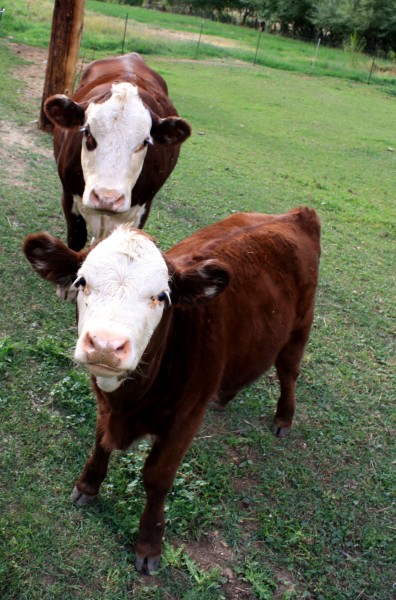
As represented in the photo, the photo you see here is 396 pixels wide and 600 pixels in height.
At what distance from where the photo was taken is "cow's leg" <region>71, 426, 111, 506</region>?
3.15 meters

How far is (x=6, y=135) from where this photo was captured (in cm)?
862

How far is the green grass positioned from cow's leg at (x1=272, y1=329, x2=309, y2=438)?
10.5 meters

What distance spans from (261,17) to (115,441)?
169ft

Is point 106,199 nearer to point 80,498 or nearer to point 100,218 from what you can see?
point 100,218

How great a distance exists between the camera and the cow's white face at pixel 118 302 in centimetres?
217

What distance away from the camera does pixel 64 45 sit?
865 centimetres

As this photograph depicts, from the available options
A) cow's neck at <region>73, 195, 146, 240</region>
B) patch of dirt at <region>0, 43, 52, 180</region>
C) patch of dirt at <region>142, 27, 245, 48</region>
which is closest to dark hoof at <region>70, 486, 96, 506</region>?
cow's neck at <region>73, 195, 146, 240</region>

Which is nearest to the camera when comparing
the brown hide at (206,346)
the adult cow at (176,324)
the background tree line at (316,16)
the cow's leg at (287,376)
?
the adult cow at (176,324)

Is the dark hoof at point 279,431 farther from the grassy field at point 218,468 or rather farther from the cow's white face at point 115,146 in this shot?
the cow's white face at point 115,146

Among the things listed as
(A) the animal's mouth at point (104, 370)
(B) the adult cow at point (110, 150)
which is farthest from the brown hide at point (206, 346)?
(B) the adult cow at point (110, 150)

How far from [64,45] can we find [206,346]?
7.02 meters

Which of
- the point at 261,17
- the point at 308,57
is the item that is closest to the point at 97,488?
the point at 308,57

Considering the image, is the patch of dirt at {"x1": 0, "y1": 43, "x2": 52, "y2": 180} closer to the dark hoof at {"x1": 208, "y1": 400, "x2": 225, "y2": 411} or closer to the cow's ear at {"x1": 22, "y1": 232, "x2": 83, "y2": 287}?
the dark hoof at {"x1": 208, "y1": 400, "x2": 225, "y2": 411}

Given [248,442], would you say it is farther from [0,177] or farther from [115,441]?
[0,177]
